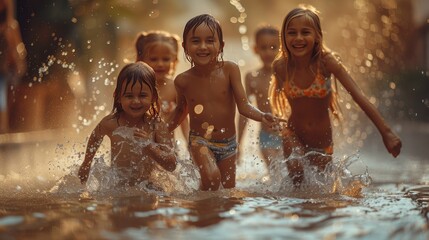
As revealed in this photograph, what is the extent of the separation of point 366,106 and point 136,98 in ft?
5.20

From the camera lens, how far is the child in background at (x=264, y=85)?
7.32m

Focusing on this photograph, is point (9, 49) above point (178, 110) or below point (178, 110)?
above

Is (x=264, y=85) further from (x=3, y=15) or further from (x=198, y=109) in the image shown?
(x=3, y=15)

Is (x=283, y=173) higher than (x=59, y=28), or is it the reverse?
(x=59, y=28)

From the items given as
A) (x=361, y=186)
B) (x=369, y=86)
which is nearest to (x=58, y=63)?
(x=369, y=86)

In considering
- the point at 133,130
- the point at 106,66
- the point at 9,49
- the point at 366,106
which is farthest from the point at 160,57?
the point at 106,66

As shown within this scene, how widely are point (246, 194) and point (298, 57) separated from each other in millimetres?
1320

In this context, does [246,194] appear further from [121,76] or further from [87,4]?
[87,4]

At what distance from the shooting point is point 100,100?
Result: 12.5 m

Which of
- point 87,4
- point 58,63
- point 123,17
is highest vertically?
point 123,17

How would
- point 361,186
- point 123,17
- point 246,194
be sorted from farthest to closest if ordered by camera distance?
1. point 123,17
2. point 361,186
3. point 246,194

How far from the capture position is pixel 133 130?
17.6ft

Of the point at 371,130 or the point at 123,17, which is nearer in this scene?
the point at 371,130

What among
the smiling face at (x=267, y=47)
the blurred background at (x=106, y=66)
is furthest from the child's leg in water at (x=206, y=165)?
the blurred background at (x=106, y=66)
